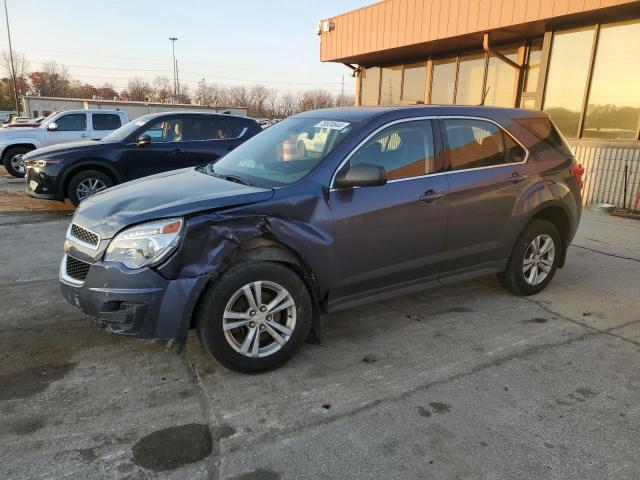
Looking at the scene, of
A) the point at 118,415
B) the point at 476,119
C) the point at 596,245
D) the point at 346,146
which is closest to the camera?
the point at 118,415

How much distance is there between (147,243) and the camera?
289 cm

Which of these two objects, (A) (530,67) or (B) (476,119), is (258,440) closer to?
(B) (476,119)

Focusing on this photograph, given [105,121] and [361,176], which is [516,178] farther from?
[105,121]

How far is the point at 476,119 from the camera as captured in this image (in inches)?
166

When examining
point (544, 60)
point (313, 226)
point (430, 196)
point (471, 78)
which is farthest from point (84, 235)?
point (471, 78)

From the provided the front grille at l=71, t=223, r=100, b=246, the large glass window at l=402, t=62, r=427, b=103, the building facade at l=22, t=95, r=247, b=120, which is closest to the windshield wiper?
the front grille at l=71, t=223, r=100, b=246

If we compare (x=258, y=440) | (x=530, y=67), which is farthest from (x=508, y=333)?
(x=530, y=67)

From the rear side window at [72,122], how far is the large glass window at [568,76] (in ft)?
38.4

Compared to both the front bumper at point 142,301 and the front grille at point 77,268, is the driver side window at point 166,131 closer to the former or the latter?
the front grille at point 77,268

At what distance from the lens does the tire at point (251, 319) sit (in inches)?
117

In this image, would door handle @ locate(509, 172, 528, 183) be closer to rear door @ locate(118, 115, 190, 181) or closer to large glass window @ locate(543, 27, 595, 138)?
rear door @ locate(118, 115, 190, 181)

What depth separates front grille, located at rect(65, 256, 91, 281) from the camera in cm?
312

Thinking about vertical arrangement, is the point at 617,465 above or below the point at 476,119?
below

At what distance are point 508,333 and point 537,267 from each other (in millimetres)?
1175
